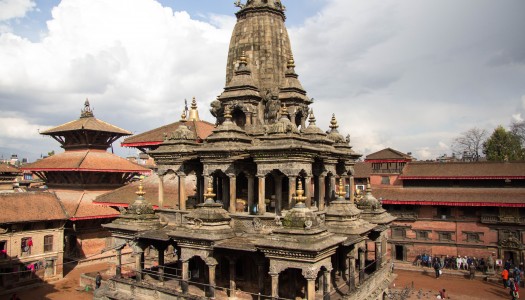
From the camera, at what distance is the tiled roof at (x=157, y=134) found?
1679 inches

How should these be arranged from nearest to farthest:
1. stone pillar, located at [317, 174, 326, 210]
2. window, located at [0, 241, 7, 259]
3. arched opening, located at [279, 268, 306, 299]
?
1. arched opening, located at [279, 268, 306, 299]
2. stone pillar, located at [317, 174, 326, 210]
3. window, located at [0, 241, 7, 259]

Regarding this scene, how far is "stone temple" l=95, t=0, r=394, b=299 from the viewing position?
1667cm

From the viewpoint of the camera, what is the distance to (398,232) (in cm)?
4434

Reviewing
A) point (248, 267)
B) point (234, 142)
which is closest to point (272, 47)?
point (234, 142)

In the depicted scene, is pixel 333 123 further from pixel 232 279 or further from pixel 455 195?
pixel 455 195

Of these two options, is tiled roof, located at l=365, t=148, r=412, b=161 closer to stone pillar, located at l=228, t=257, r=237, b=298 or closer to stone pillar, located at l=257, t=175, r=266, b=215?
stone pillar, located at l=257, t=175, r=266, b=215

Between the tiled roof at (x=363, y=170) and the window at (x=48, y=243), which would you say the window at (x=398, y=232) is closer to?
the tiled roof at (x=363, y=170)

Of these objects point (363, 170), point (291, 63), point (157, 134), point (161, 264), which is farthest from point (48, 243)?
point (363, 170)

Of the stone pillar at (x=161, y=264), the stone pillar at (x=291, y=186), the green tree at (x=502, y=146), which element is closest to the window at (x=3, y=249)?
the stone pillar at (x=161, y=264)

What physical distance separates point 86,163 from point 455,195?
3715 centimetres

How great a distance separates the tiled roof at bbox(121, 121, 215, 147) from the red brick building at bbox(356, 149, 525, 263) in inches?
812

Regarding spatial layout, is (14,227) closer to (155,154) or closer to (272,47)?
(155,154)

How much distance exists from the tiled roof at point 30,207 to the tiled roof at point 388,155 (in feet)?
113

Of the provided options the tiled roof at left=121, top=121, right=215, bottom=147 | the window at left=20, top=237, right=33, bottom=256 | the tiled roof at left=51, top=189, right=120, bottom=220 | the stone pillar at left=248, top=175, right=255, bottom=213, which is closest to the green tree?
the tiled roof at left=121, top=121, right=215, bottom=147
